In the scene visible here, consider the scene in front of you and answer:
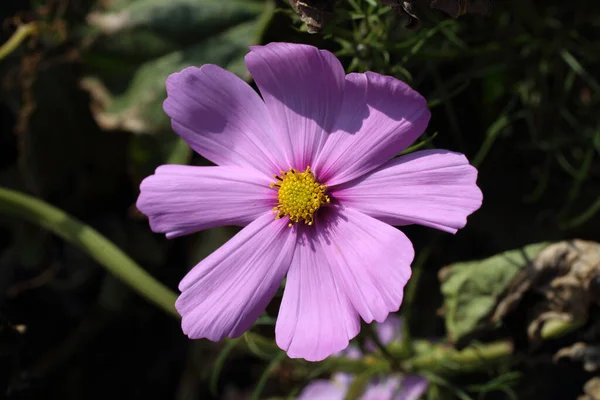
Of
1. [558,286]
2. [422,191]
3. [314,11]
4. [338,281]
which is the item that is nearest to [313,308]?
[338,281]

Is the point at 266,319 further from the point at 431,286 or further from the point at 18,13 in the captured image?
the point at 18,13

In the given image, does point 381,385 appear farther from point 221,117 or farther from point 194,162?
point 221,117

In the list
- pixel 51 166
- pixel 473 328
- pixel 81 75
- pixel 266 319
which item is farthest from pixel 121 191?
pixel 473 328

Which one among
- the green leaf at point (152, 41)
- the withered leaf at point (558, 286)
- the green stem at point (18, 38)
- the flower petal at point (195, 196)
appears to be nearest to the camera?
the flower petal at point (195, 196)

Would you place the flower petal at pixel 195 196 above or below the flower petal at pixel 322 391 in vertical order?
above

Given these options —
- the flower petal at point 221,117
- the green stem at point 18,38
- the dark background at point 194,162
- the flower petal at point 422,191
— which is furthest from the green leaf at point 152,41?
the flower petal at point 422,191

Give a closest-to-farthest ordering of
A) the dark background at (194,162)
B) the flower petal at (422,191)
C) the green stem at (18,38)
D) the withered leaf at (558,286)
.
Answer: the flower petal at (422,191) → the withered leaf at (558,286) → the dark background at (194,162) → the green stem at (18,38)

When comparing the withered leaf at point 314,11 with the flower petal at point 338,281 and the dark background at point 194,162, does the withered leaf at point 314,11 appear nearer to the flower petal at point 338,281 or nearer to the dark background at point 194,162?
the dark background at point 194,162

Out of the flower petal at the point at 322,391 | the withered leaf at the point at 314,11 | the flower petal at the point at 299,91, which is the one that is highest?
the withered leaf at the point at 314,11
